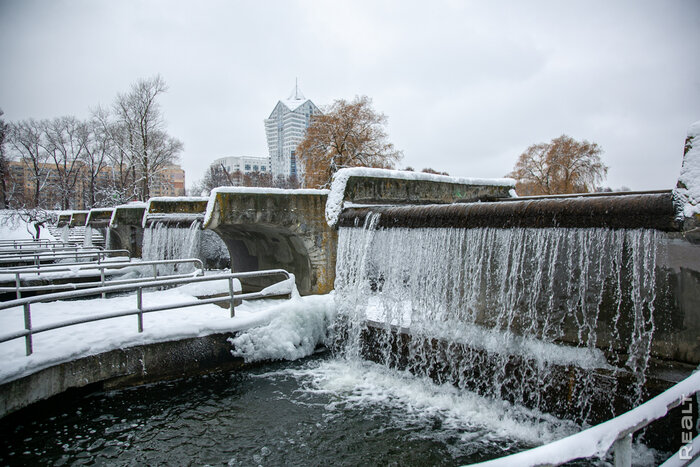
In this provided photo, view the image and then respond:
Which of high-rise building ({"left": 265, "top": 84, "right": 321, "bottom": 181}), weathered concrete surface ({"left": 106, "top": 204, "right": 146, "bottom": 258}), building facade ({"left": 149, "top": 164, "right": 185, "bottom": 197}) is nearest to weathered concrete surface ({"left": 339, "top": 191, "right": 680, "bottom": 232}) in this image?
weathered concrete surface ({"left": 106, "top": 204, "right": 146, "bottom": 258})

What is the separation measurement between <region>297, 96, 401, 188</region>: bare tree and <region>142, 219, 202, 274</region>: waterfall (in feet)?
62.5

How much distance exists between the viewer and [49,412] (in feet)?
17.9

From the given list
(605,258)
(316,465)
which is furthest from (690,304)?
(316,465)

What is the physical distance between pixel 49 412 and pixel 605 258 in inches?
285

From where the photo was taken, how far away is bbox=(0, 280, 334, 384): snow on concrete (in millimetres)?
5316

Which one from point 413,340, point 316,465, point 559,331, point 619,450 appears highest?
point 619,450

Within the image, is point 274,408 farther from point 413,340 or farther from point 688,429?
point 688,429

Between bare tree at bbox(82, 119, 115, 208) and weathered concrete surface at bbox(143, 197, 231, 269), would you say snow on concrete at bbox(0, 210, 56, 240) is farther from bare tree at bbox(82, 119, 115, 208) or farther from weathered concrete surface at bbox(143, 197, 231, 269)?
weathered concrete surface at bbox(143, 197, 231, 269)

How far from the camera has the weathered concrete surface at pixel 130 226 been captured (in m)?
18.3

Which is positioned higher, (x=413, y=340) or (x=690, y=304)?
(x=690, y=304)

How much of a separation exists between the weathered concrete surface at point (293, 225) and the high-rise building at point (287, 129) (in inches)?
2710

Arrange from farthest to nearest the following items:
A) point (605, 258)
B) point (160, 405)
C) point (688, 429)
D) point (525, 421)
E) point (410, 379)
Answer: point (410, 379), point (160, 405), point (525, 421), point (605, 258), point (688, 429)

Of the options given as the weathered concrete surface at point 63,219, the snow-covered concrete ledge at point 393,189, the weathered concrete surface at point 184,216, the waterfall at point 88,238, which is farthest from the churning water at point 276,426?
the weathered concrete surface at point 63,219

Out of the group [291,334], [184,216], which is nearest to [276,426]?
[291,334]
